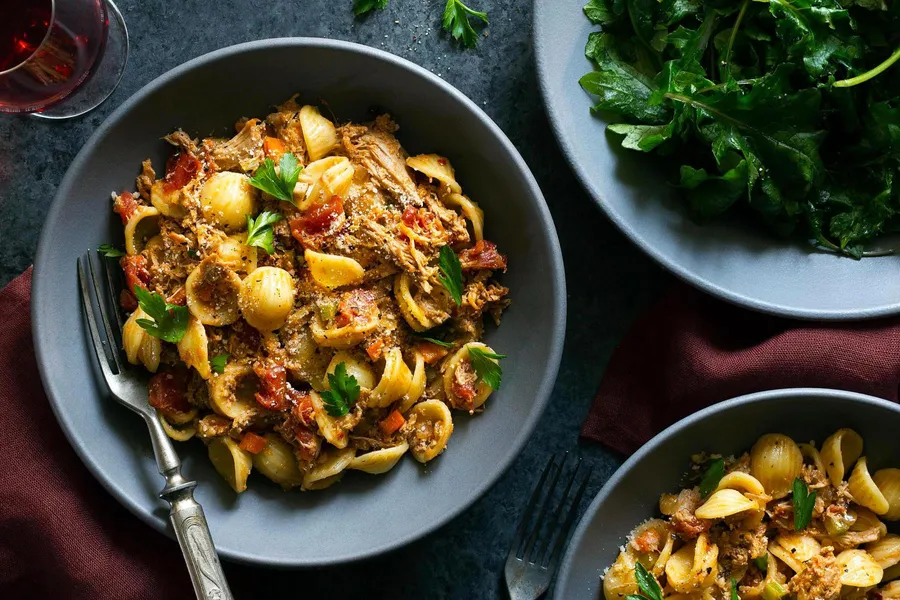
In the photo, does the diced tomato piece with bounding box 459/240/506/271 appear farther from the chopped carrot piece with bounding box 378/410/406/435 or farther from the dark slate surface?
the chopped carrot piece with bounding box 378/410/406/435

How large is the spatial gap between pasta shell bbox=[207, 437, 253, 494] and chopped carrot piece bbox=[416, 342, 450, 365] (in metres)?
0.67

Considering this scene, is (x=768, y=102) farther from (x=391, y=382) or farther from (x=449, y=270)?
(x=391, y=382)

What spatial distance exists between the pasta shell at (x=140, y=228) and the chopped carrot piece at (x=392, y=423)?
101 centimetres

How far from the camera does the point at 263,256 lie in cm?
263

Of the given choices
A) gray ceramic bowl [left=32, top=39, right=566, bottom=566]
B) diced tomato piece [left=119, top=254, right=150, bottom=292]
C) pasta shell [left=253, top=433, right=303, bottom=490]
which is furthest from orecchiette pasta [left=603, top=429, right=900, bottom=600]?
diced tomato piece [left=119, top=254, right=150, bottom=292]

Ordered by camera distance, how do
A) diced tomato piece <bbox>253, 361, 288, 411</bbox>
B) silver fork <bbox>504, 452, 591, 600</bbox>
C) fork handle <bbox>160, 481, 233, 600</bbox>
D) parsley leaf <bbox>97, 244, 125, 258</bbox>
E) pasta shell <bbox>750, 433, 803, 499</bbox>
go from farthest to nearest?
1. silver fork <bbox>504, 452, 591, 600</bbox>
2. pasta shell <bbox>750, 433, 803, 499</bbox>
3. parsley leaf <bbox>97, 244, 125, 258</bbox>
4. diced tomato piece <bbox>253, 361, 288, 411</bbox>
5. fork handle <bbox>160, 481, 233, 600</bbox>

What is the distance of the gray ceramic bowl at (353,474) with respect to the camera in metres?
2.59

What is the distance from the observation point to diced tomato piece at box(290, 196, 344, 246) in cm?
260

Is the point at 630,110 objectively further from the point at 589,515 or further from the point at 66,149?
the point at 66,149

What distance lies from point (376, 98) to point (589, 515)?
1.60m

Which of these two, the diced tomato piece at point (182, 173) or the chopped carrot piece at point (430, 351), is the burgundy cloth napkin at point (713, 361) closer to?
the chopped carrot piece at point (430, 351)

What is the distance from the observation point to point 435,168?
9.01ft

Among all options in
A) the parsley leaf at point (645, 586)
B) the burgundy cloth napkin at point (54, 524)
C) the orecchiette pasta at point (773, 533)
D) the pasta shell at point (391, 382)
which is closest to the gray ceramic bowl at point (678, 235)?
the orecchiette pasta at point (773, 533)

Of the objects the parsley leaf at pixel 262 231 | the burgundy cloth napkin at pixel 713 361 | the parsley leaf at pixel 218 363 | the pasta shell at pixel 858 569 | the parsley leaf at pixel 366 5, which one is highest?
the parsley leaf at pixel 366 5
